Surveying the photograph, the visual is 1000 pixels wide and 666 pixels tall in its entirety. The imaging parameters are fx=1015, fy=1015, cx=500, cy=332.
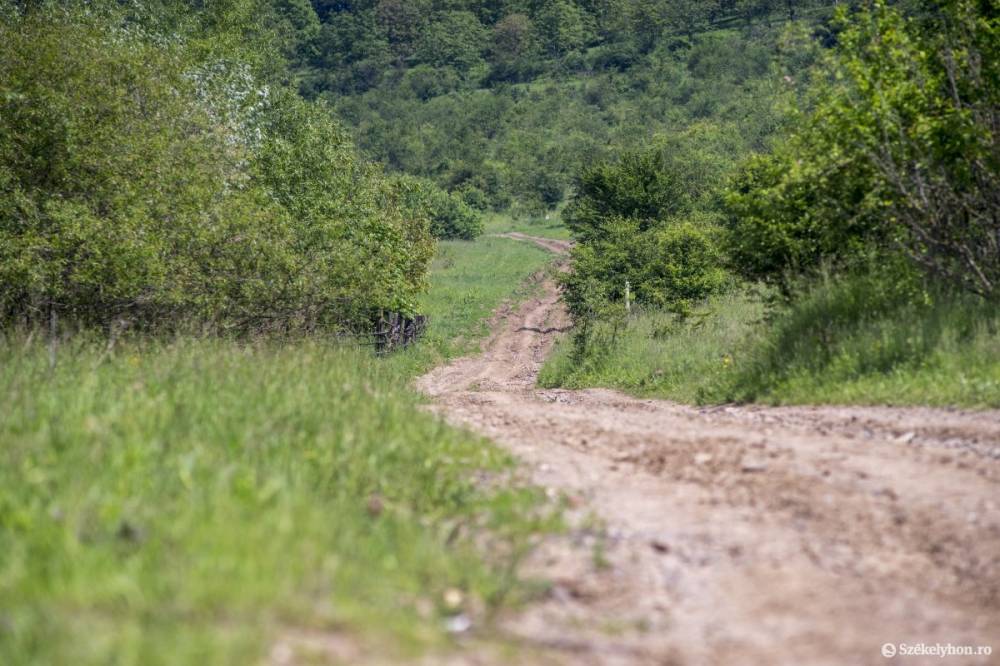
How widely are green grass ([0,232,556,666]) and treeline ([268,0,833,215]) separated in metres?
73.8

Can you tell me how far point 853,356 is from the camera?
1137 centimetres

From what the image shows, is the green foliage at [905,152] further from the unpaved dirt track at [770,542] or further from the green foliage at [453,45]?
the green foliage at [453,45]

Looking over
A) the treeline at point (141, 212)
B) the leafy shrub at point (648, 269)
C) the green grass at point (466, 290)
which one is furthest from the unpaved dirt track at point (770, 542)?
the leafy shrub at point (648, 269)

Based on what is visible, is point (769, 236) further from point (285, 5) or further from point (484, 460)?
point (285, 5)

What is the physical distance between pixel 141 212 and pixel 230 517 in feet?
46.7

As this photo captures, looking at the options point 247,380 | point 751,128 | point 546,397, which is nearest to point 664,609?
point 247,380

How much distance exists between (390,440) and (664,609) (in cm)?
315

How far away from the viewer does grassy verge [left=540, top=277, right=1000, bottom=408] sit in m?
9.99

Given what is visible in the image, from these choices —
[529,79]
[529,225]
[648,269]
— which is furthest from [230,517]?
[529,79]

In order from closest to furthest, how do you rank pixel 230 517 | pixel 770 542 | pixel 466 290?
1. pixel 230 517
2. pixel 770 542
3. pixel 466 290

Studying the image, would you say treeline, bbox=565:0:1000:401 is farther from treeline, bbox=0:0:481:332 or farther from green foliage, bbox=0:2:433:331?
green foliage, bbox=0:2:433:331

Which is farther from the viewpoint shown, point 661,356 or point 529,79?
point 529,79

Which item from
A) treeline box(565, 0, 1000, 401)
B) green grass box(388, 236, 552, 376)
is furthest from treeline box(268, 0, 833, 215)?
treeline box(565, 0, 1000, 401)

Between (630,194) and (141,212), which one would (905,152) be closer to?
(141,212)
